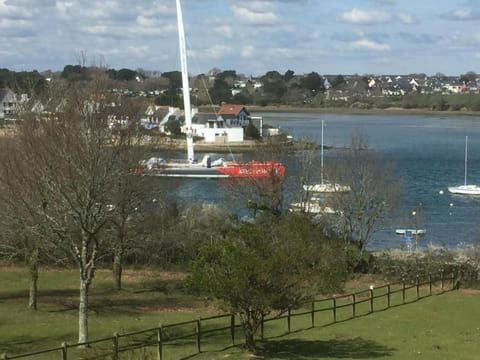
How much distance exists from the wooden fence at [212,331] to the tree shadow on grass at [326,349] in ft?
2.09

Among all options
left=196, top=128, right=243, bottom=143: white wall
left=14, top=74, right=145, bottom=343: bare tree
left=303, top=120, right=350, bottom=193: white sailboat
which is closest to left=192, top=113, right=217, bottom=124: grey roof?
left=196, top=128, right=243, bottom=143: white wall

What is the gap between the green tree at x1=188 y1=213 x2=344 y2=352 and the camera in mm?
15094

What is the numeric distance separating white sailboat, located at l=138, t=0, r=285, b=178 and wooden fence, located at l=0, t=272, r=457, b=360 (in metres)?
6.98

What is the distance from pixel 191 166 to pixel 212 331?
221 feet

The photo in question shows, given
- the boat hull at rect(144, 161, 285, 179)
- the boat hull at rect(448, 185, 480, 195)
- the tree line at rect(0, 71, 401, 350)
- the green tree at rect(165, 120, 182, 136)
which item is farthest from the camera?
the green tree at rect(165, 120, 182, 136)

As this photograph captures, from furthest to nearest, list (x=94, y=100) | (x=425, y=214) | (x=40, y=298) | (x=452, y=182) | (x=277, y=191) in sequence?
(x=452, y=182) < (x=425, y=214) < (x=277, y=191) < (x=40, y=298) < (x=94, y=100)

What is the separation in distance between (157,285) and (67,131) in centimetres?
1271

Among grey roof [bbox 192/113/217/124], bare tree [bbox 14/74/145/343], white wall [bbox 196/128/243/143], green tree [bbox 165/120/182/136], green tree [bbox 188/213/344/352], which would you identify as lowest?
white wall [bbox 196/128/243/143]

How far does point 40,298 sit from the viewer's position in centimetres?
2450

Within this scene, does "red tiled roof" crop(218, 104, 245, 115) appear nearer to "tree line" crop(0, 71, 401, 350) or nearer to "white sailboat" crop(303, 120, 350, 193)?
"white sailboat" crop(303, 120, 350, 193)

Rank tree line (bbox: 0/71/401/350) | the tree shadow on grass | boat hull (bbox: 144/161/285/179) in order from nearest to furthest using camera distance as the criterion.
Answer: tree line (bbox: 0/71/401/350) < the tree shadow on grass < boat hull (bbox: 144/161/285/179)

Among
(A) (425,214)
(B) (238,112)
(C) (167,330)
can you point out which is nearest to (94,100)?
(C) (167,330)

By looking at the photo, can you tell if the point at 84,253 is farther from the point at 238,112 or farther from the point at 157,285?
the point at 238,112

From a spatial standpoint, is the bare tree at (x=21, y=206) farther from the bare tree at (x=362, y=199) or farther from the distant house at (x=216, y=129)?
the distant house at (x=216, y=129)
